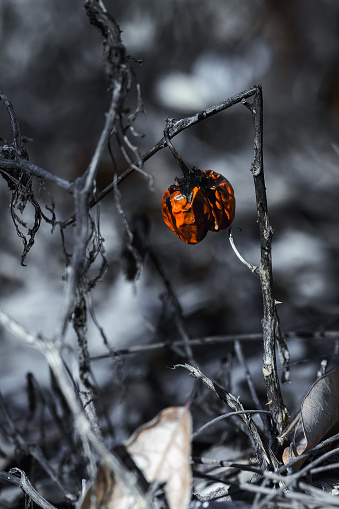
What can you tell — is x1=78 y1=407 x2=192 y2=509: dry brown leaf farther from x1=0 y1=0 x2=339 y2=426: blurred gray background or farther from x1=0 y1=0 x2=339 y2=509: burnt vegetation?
x1=0 y1=0 x2=339 y2=426: blurred gray background

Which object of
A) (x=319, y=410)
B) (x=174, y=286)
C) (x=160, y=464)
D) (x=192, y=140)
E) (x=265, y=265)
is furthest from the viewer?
(x=192, y=140)

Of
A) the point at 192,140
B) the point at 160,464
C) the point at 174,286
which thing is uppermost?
the point at 192,140

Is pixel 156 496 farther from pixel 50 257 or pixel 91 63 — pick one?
pixel 91 63

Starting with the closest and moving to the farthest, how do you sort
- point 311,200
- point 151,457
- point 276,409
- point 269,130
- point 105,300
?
point 151,457 → point 276,409 → point 105,300 → point 311,200 → point 269,130

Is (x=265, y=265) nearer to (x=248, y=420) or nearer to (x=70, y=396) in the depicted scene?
(x=248, y=420)

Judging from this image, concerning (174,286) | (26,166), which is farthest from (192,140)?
(26,166)

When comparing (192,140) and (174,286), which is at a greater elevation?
(192,140)

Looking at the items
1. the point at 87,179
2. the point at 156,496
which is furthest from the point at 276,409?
the point at 87,179
